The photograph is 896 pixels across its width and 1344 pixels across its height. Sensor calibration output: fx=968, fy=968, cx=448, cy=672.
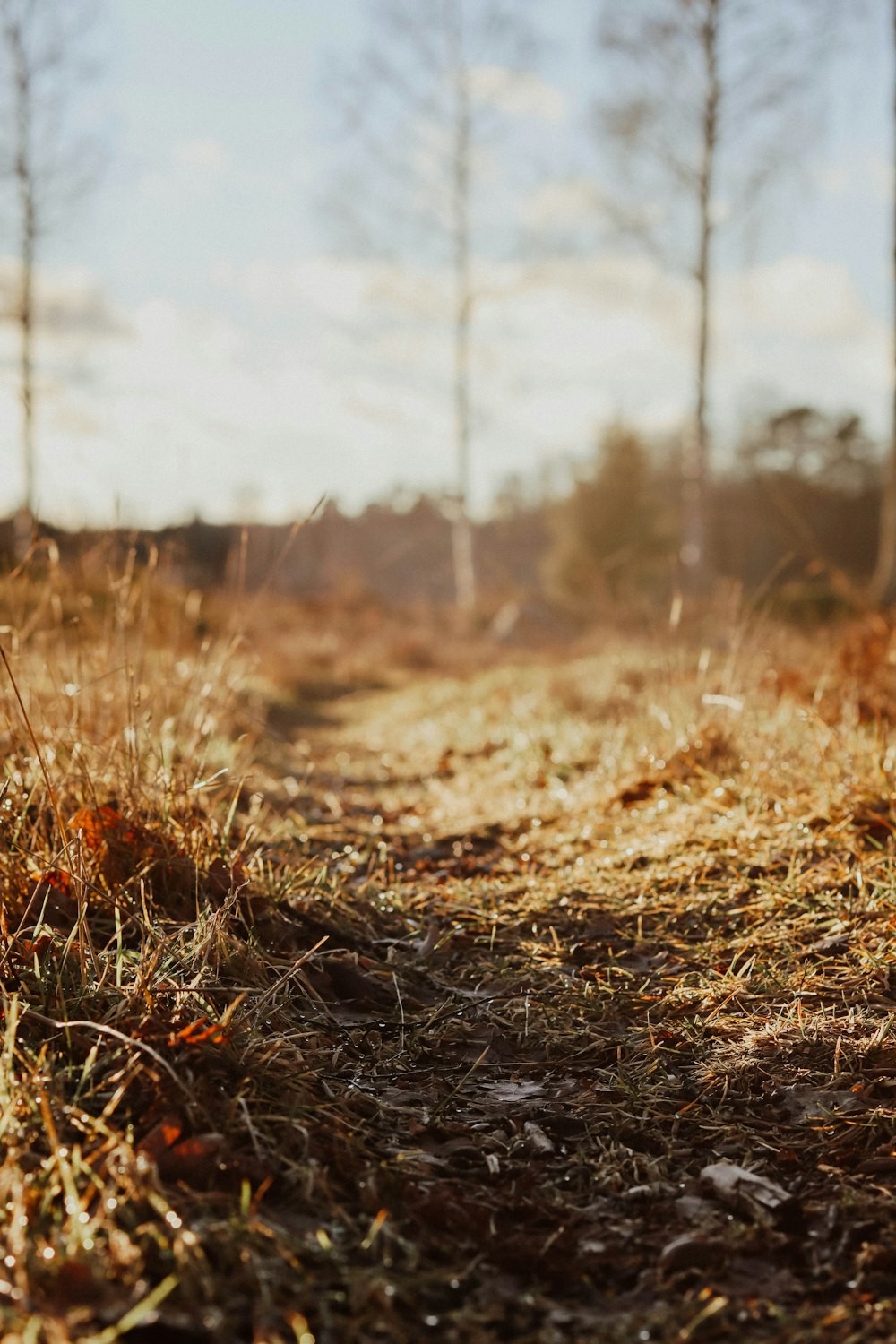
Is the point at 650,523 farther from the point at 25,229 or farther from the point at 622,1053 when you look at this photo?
the point at 622,1053

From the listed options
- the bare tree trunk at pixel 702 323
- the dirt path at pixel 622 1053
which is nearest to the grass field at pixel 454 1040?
the dirt path at pixel 622 1053

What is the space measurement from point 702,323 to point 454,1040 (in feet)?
38.1

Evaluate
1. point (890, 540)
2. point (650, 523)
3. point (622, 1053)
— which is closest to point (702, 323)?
point (890, 540)

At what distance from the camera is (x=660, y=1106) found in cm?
194

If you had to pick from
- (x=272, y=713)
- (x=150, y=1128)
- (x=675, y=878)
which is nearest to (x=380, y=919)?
(x=675, y=878)

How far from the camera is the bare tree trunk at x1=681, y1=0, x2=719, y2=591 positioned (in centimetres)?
1184

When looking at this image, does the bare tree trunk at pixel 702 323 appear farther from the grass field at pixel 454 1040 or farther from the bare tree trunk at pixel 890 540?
the grass field at pixel 454 1040

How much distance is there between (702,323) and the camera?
1209cm

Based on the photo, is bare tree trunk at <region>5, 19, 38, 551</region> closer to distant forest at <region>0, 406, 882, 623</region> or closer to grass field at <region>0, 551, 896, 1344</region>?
distant forest at <region>0, 406, 882, 623</region>

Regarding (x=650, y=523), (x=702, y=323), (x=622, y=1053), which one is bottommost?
(x=622, y=1053)

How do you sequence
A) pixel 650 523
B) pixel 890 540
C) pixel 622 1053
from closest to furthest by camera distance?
pixel 622 1053 < pixel 890 540 < pixel 650 523

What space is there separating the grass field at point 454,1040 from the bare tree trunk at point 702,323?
870 cm

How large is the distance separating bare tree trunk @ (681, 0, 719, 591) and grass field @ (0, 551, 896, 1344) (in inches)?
342

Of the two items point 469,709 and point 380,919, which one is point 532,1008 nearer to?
point 380,919
